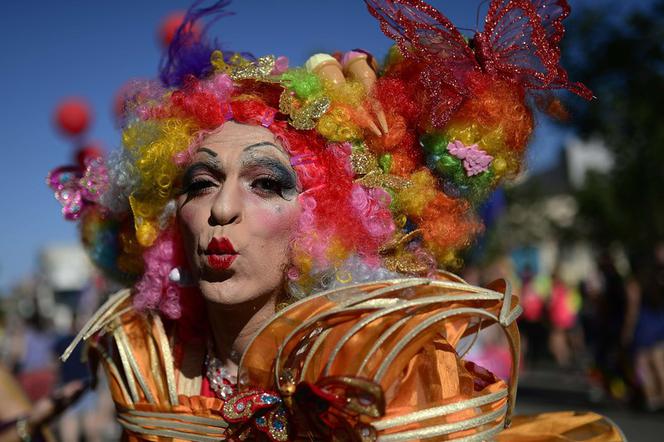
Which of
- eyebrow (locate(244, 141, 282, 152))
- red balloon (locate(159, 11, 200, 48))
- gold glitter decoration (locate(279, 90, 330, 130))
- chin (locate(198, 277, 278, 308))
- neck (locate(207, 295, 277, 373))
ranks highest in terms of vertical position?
red balloon (locate(159, 11, 200, 48))

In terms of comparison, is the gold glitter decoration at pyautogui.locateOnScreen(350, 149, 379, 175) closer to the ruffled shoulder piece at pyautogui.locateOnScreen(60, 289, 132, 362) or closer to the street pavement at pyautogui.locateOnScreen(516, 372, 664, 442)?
the ruffled shoulder piece at pyautogui.locateOnScreen(60, 289, 132, 362)

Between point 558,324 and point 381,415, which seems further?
point 558,324

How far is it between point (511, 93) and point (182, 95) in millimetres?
1032

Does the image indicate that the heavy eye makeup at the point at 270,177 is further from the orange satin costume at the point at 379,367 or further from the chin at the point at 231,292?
the orange satin costume at the point at 379,367

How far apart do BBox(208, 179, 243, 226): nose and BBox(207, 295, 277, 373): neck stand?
0.24m

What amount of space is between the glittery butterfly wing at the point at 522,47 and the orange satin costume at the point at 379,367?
603 mm

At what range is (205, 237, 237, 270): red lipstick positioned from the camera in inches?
79.2

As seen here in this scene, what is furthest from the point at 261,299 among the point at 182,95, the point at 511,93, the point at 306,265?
the point at 511,93

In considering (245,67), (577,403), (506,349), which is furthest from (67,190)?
(577,403)

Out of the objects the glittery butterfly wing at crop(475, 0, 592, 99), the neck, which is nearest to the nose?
the neck

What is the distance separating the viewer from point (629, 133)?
1385 centimetres

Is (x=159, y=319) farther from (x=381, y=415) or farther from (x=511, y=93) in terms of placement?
(x=511, y=93)

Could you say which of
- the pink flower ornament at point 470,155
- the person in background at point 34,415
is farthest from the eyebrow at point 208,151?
the person in background at point 34,415

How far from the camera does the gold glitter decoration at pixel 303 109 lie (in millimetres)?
2178
